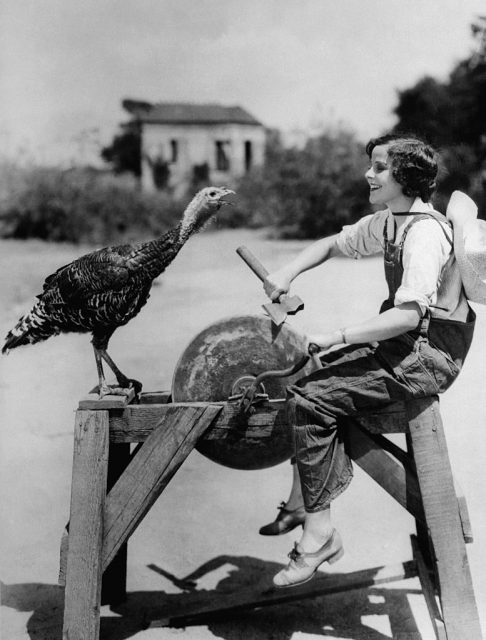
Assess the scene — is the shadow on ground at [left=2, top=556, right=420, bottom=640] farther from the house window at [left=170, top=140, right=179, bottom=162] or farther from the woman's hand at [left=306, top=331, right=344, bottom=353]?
the house window at [left=170, top=140, right=179, bottom=162]

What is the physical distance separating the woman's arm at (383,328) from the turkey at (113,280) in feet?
2.53

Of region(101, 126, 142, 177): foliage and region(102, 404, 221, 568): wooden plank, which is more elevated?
region(101, 126, 142, 177): foliage

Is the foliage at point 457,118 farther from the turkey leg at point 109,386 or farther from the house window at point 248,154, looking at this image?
the turkey leg at point 109,386

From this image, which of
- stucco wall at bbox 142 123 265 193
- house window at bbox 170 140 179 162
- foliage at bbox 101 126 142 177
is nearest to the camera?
foliage at bbox 101 126 142 177

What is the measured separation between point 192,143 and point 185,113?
1.24 m

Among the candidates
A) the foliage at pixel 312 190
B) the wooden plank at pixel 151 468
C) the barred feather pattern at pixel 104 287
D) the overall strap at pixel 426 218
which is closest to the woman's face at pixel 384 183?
the overall strap at pixel 426 218

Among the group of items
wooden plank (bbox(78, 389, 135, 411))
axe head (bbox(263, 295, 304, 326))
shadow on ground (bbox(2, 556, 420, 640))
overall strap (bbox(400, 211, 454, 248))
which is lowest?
shadow on ground (bbox(2, 556, 420, 640))

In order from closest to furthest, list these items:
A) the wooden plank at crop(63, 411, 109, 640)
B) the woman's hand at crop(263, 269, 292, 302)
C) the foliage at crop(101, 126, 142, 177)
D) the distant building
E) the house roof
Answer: the wooden plank at crop(63, 411, 109, 640), the woman's hand at crop(263, 269, 292, 302), the foliage at crop(101, 126, 142, 177), the house roof, the distant building

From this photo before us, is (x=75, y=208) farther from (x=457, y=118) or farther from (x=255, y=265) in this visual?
(x=255, y=265)

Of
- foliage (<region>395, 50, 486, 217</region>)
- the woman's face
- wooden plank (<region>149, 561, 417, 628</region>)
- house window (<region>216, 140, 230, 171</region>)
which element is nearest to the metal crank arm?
the woman's face

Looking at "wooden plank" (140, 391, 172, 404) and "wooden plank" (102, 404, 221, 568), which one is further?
"wooden plank" (140, 391, 172, 404)

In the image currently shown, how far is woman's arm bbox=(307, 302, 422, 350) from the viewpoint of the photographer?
2920 mm

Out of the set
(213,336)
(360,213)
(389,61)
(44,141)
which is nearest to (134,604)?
(213,336)

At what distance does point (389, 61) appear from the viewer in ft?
48.7
